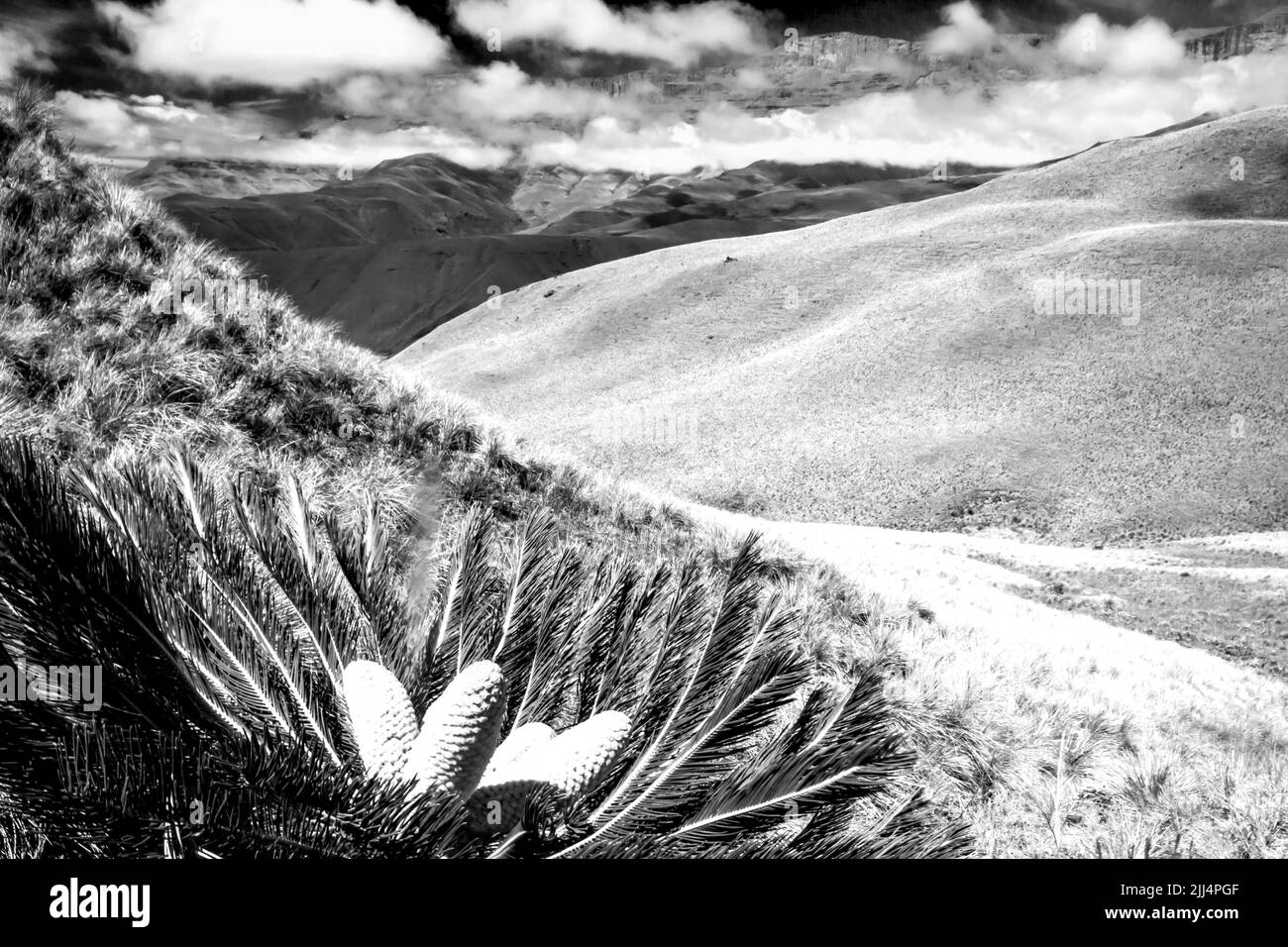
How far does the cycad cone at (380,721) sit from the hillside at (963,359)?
28.2 meters

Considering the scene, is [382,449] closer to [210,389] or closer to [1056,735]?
[210,389]

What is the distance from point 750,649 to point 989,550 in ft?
88.6

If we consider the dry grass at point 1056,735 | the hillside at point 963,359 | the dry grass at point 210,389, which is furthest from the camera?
the hillside at point 963,359

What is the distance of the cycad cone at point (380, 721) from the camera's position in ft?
5.43

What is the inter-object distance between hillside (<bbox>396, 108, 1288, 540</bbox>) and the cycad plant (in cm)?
Answer: 2767

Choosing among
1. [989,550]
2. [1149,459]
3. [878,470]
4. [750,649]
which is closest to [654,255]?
[878,470]
